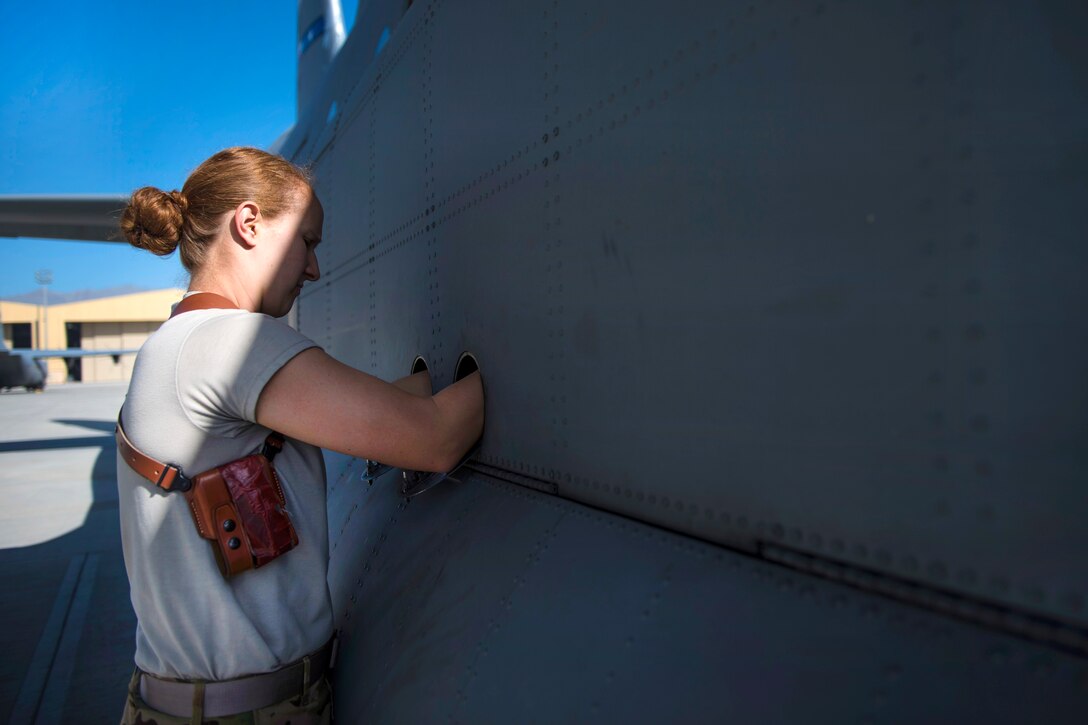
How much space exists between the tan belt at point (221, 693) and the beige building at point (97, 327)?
52.9 metres

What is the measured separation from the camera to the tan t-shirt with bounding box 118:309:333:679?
4.60 ft

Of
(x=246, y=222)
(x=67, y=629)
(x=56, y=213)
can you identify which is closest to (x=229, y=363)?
(x=246, y=222)

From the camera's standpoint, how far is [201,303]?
1562 mm

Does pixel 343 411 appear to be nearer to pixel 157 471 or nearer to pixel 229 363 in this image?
pixel 229 363

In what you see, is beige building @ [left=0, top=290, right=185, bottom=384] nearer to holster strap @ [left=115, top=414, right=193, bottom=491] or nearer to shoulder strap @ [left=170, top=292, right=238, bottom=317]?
shoulder strap @ [left=170, top=292, right=238, bottom=317]

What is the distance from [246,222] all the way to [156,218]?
0.20 m

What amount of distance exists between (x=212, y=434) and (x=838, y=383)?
1.20m

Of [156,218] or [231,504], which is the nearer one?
[231,504]

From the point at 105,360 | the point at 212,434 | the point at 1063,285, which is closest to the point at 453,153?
the point at 212,434

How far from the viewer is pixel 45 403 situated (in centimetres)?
2181

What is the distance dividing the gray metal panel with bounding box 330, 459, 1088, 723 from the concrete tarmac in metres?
2.17

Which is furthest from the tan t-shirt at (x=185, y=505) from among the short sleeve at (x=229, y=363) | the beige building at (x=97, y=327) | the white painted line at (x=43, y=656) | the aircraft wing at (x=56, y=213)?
the beige building at (x=97, y=327)

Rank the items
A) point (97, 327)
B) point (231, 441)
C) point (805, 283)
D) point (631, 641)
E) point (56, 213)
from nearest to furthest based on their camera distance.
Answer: point (805, 283)
point (631, 641)
point (231, 441)
point (56, 213)
point (97, 327)

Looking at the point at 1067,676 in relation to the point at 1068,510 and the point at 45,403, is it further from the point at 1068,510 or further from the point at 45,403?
the point at 45,403
